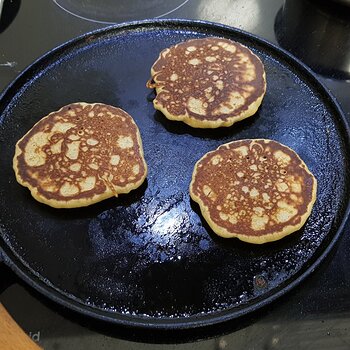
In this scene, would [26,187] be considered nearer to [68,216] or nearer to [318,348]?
[68,216]

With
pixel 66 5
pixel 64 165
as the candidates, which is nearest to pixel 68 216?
pixel 64 165

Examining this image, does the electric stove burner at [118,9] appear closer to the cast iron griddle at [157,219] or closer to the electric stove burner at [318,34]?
the cast iron griddle at [157,219]

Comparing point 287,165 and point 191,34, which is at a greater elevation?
point 191,34

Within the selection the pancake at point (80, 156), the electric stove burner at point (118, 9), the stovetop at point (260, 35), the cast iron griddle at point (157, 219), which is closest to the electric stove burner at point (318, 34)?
the stovetop at point (260, 35)

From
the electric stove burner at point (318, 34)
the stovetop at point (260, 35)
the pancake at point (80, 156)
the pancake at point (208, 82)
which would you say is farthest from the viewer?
the electric stove burner at point (318, 34)

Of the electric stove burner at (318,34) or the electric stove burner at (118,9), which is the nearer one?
the electric stove burner at (318,34)

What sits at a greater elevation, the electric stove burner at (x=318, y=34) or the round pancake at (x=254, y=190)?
the electric stove burner at (x=318, y=34)

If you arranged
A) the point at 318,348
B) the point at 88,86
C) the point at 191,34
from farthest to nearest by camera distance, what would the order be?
the point at 191,34
the point at 88,86
the point at 318,348
